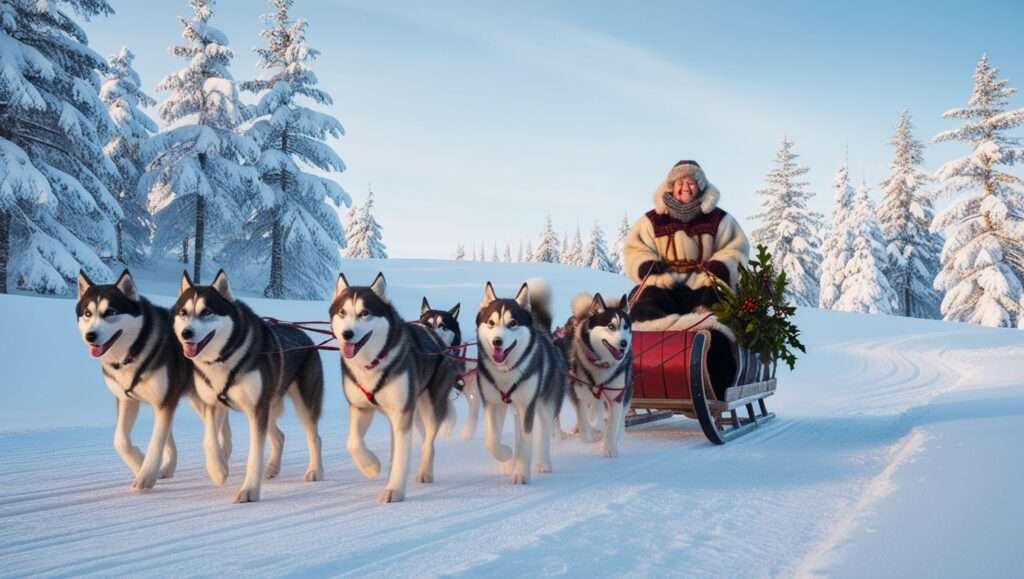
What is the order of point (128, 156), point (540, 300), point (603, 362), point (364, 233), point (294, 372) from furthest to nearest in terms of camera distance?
point (364, 233)
point (128, 156)
point (540, 300)
point (603, 362)
point (294, 372)

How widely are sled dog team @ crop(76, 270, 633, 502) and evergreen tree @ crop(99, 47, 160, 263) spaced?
2525 cm

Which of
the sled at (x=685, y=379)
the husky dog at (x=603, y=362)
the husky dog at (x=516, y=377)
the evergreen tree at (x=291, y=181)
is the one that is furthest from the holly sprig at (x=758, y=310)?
the evergreen tree at (x=291, y=181)

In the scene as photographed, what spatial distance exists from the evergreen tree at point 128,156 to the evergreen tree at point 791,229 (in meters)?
32.9

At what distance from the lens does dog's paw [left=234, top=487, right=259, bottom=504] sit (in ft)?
12.9

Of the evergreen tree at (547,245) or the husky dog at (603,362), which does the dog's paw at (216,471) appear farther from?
the evergreen tree at (547,245)

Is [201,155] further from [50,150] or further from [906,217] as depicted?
[906,217]

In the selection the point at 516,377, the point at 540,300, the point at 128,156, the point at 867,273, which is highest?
the point at 128,156

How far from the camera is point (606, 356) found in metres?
5.82

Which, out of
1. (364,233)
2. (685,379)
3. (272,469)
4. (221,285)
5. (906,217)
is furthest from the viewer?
(364,233)

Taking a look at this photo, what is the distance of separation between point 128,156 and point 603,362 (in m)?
28.4

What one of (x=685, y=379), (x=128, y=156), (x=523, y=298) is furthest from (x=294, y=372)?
(x=128, y=156)

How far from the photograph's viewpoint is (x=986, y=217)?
1131 inches

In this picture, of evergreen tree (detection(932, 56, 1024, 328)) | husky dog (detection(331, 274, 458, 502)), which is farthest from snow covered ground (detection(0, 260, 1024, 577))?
evergreen tree (detection(932, 56, 1024, 328))

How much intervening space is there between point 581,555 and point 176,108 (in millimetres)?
25542
